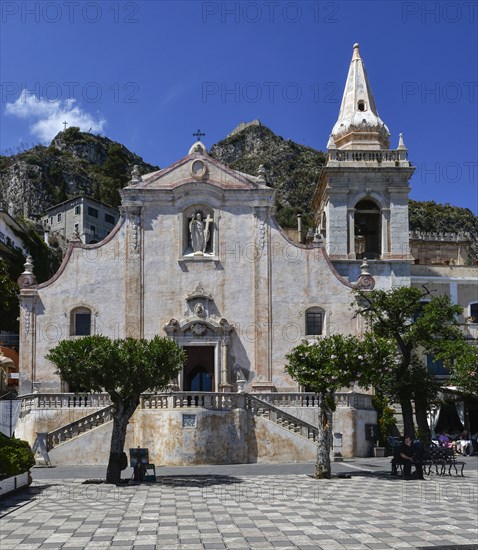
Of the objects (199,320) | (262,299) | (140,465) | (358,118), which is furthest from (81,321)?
(358,118)

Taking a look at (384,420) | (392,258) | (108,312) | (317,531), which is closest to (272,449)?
(384,420)

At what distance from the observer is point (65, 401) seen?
33.3 m

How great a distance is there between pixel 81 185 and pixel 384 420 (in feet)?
270

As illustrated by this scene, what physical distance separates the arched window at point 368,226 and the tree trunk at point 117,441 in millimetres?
21186

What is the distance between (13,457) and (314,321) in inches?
824

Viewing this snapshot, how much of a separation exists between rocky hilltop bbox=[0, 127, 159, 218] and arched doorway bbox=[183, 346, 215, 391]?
65957 millimetres

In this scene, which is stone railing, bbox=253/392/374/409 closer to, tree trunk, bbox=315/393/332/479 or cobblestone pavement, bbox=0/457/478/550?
tree trunk, bbox=315/393/332/479

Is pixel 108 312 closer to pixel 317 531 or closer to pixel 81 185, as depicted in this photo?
pixel 317 531

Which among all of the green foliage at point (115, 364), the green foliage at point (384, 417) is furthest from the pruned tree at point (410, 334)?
the green foliage at point (115, 364)

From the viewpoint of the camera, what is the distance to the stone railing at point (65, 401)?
109 feet

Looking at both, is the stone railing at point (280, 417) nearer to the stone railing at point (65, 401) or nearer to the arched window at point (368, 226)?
the stone railing at point (65, 401)

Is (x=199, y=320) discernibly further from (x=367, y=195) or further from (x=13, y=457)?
(x=13, y=457)

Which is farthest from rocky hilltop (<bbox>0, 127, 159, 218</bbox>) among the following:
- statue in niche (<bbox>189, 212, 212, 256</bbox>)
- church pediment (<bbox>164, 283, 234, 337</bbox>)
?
church pediment (<bbox>164, 283, 234, 337</bbox>)

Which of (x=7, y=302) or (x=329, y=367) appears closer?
(x=329, y=367)
